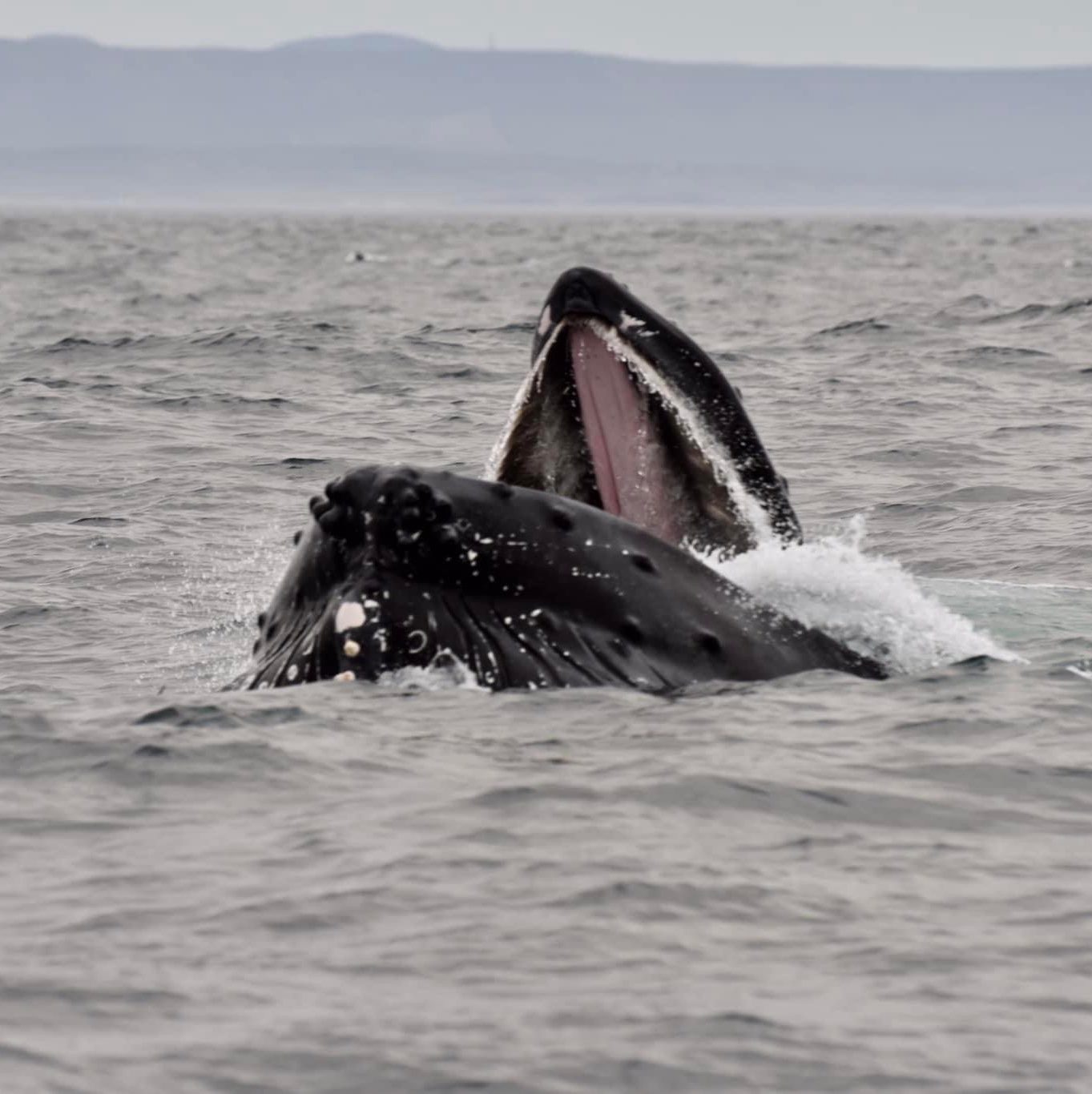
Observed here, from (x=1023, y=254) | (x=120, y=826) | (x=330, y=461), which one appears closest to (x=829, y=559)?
(x=120, y=826)

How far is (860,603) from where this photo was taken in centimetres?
888

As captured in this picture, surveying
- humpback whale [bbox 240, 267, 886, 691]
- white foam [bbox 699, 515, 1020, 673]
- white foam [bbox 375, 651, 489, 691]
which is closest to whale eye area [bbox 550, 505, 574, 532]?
humpback whale [bbox 240, 267, 886, 691]

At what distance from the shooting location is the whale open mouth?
803 cm

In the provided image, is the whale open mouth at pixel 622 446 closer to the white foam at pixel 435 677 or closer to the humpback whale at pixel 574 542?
the humpback whale at pixel 574 542

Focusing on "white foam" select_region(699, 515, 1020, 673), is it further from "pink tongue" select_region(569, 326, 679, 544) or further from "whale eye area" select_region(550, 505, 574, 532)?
"whale eye area" select_region(550, 505, 574, 532)

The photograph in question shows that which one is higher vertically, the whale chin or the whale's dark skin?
the whale chin

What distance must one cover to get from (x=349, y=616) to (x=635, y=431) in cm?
137

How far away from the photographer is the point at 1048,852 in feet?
22.0

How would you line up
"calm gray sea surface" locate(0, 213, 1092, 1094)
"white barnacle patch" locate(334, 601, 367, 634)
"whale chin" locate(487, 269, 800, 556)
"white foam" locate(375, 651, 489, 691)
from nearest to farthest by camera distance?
"calm gray sea surface" locate(0, 213, 1092, 1094) → "white barnacle patch" locate(334, 601, 367, 634) → "white foam" locate(375, 651, 489, 691) → "whale chin" locate(487, 269, 800, 556)

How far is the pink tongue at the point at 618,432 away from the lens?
8.08 m

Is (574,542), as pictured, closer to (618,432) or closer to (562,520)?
(562,520)

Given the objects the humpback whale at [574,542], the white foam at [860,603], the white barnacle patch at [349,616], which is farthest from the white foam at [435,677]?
the white foam at [860,603]

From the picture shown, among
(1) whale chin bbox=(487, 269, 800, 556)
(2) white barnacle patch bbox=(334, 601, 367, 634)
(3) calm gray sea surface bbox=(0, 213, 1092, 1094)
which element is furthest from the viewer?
(1) whale chin bbox=(487, 269, 800, 556)

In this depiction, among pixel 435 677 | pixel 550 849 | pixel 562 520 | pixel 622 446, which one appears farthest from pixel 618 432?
pixel 550 849
